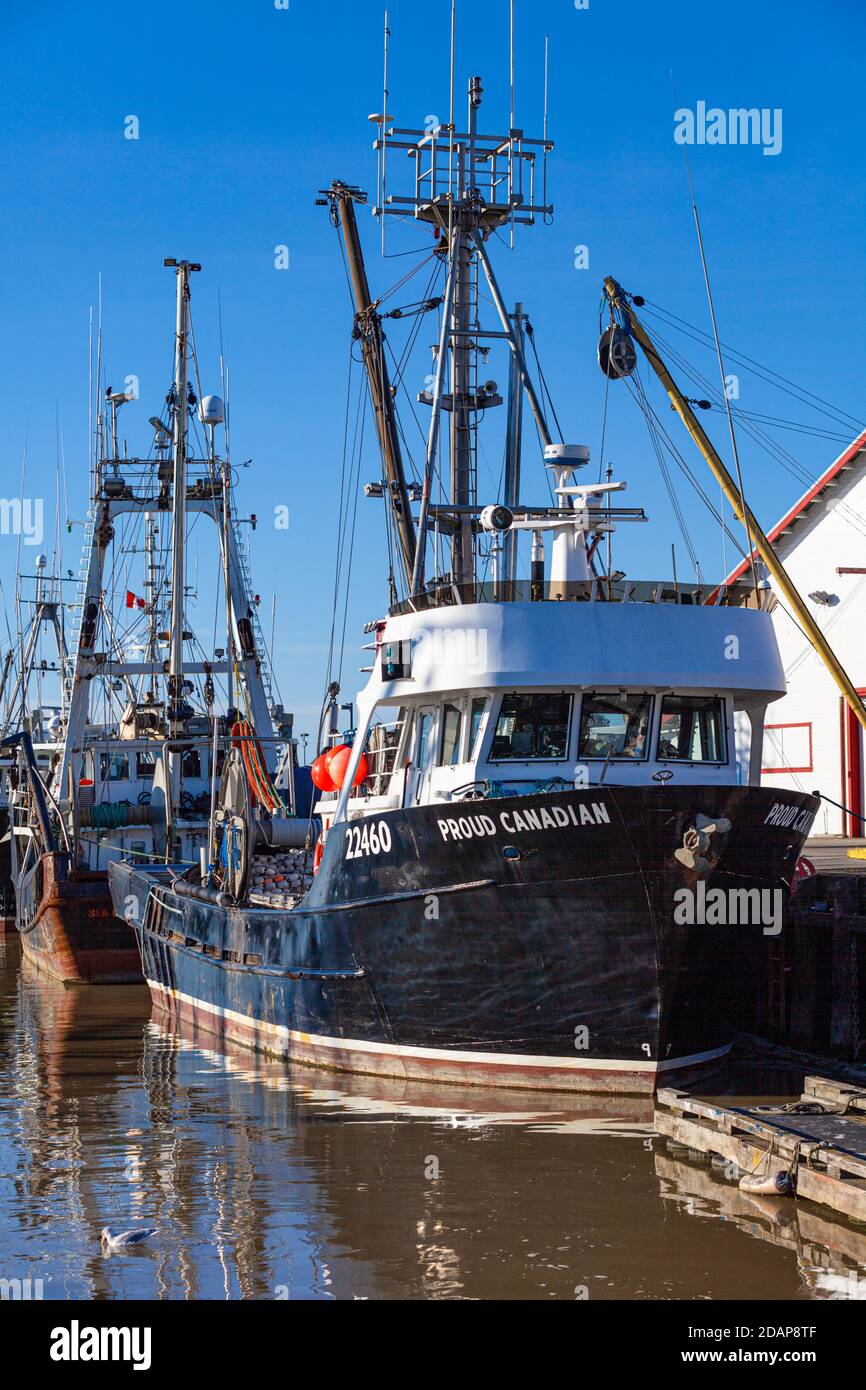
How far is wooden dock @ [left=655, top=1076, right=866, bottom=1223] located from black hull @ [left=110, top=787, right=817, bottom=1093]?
2.61 ft

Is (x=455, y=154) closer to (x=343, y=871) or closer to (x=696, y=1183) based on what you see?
(x=343, y=871)

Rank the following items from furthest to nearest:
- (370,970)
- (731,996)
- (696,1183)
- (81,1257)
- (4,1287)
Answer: (370,970) < (731,996) < (696,1183) < (81,1257) < (4,1287)

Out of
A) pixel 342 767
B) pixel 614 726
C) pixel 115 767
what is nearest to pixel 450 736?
pixel 614 726

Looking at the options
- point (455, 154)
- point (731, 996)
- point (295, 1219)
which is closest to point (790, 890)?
point (731, 996)

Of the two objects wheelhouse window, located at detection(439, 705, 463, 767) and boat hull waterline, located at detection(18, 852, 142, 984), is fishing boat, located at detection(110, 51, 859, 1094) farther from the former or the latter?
boat hull waterline, located at detection(18, 852, 142, 984)

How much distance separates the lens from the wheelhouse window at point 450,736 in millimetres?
14922

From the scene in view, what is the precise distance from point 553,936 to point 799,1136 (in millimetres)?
2939

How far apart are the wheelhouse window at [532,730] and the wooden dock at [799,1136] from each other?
3.47 m

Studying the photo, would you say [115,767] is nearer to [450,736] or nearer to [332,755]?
[332,755]

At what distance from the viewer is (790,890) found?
45.6 ft

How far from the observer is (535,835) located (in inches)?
→ 504

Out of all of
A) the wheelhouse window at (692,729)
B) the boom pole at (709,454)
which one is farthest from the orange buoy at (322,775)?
the boom pole at (709,454)

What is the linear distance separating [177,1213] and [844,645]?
19.9 m

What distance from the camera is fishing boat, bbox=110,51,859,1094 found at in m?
12.8
